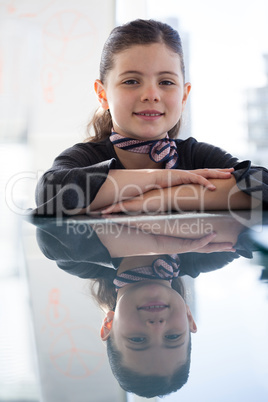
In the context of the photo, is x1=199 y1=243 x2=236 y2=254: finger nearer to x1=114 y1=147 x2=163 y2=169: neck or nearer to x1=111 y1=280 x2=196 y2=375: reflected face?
x1=111 y1=280 x2=196 y2=375: reflected face

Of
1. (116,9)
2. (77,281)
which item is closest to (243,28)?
(116,9)

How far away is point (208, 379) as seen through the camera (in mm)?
130

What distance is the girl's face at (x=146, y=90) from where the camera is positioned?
1.02m

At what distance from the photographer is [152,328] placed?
6.3 inches

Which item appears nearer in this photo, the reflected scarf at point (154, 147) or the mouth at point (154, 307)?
the mouth at point (154, 307)

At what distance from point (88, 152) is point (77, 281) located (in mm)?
822

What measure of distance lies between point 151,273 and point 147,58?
2.82 ft

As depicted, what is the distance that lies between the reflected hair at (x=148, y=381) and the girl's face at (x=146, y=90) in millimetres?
926

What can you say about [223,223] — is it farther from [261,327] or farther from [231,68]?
[231,68]

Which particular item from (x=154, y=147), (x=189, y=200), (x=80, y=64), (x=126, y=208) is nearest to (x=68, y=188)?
(x=126, y=208)

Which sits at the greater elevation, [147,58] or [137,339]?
[147,58]

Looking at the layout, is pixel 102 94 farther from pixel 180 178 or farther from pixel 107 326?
pixel 107 326

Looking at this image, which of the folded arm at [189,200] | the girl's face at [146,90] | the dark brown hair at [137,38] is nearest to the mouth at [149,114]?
the girl's face at [146,90]

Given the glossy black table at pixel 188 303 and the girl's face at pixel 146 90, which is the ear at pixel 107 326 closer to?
the glossy black table at pixel 188 303
